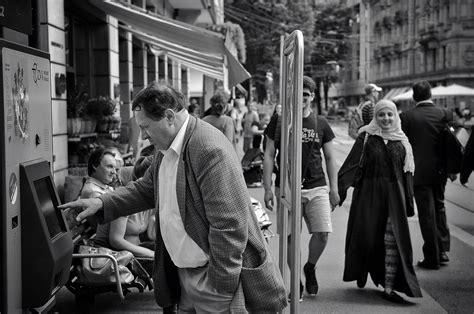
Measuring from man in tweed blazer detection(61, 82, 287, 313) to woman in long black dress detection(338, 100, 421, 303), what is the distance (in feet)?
11.1

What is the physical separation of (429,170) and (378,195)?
137 cm

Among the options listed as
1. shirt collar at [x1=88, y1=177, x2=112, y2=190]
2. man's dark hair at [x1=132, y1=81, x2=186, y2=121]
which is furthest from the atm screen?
shirt collar at [x1=88, y1=177, x2=112, y2=190]

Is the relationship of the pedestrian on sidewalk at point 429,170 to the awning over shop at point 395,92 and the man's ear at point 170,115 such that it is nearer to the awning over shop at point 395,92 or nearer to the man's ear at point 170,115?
the man's ear at point 170,115

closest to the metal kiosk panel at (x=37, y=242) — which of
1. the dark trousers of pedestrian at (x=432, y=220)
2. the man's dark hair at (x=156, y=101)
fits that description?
the man's dark hair at (x=156, y=101)

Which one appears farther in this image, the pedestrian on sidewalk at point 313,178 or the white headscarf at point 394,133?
the white headscarf at point 394,133

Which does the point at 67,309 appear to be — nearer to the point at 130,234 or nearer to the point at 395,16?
the point at 130,234

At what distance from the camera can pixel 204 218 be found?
10.6 ft

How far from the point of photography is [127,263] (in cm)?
554

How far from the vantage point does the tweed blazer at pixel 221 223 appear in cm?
312

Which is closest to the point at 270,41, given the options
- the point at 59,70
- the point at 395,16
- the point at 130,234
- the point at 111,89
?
the point at 395,16

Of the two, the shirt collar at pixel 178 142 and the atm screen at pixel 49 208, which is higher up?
the shirt collar at pixel 178 142

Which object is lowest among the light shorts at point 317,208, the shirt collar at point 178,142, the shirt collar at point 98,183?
the light shorts at point 317,208

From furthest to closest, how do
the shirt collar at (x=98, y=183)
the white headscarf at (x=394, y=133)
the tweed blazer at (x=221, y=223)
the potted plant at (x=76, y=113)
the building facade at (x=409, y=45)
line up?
the building facade at (x=409, y=45), the potted plant at (x=76, y=113), the white headscarf at (x=394, y=133), the shirt collar at (x=98, y=183), the tweed blazer at (x=221, y=223)

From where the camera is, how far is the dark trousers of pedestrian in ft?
25.0
